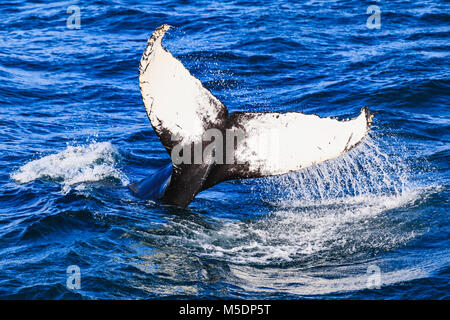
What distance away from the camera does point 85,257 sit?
6875 millimetres

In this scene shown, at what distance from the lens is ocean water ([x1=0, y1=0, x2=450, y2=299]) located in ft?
21.5

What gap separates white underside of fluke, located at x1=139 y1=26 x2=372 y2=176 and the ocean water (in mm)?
1011

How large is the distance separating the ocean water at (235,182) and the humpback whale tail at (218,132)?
0.84 m

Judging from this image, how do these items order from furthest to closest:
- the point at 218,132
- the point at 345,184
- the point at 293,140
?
the point at 345,184 → the point at 218,132 → the point at 293,140

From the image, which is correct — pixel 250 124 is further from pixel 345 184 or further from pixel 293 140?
pixel 345 184

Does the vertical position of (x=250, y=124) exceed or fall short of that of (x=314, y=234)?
it exceeds it

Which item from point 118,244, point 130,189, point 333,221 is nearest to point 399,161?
point 333,221

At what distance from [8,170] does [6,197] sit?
1228mm

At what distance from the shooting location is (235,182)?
9781mm

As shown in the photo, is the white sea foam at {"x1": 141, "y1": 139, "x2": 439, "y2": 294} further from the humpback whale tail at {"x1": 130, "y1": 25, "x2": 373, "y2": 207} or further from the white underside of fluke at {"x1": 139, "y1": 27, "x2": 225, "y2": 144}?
the white underside of fluke at {"x1": 139, "y1": 27, "x2": 225, "y2": 144}

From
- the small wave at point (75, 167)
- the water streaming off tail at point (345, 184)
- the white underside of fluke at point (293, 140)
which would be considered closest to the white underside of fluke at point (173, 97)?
the white underside of fluke at point (293, 140)

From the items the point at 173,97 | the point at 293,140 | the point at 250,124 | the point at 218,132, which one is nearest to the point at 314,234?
the point at 293,140

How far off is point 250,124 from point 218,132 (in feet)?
1.12

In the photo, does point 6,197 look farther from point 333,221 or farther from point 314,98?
point 314,98
